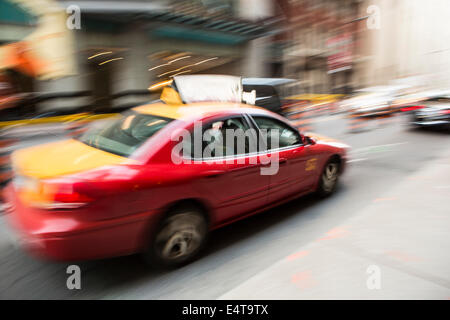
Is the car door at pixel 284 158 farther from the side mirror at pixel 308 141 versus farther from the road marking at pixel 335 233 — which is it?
the road marking at pixel 335 233

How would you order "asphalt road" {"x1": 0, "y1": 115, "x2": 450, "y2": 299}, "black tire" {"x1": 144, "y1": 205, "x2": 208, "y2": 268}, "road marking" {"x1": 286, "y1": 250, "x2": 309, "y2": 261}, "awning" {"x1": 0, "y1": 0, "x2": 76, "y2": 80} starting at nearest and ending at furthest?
"asphalt road" {"x1": 0, "y1": 115, "x2": 450, "y2": 299} < "black tire" {"x1": 144, "y1": 205, "x2": 208, "y2": 268} < "road marking" {"x1": 286, "y1": 250, "x2": 309, "y2": 261} < "awning" {"x1": 0, "y1": 0, "x2": 76, "y2": 80}

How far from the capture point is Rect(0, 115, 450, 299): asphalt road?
2.81 m

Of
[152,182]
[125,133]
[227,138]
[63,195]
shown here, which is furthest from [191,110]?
[63,195]

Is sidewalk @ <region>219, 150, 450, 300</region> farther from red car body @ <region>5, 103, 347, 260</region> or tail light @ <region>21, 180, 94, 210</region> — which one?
tail light @ <region>21, 180, 94, 210</region>

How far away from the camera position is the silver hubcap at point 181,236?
298cm

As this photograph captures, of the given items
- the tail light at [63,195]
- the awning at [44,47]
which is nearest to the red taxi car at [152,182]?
the tail light at [63,195]

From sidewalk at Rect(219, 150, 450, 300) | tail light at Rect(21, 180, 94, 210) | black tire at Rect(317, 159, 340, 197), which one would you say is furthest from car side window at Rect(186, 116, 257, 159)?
black tire at Rect(317, 159, 340, 197)

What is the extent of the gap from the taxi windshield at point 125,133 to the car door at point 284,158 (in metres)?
1.17

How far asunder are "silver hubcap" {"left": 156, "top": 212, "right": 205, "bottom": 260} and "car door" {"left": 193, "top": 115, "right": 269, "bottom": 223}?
260 mm

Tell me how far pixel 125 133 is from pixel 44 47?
10055mm

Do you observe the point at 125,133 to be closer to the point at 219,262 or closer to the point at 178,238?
the point at 178,238

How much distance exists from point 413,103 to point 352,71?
20.2m

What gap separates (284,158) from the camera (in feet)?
12.8
